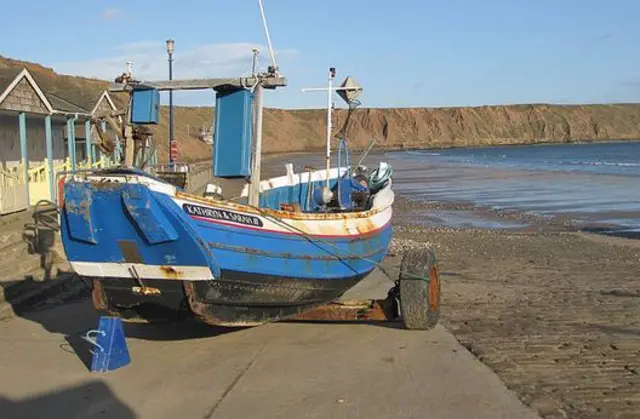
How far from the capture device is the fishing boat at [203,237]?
666 centimetres

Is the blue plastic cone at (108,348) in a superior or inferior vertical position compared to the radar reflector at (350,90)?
inferior

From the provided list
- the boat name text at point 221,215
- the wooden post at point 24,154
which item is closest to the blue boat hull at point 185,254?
the boat name text at point 221,215

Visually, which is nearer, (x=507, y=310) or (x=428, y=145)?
(x=507, y=310)

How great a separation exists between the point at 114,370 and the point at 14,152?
1464 centimetres

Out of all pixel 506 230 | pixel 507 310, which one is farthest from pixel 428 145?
pixel 507 310

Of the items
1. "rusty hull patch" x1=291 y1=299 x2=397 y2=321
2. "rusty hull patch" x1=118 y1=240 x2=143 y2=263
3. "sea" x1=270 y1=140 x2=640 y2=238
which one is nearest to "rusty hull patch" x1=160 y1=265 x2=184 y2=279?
"rusty hull patch" x1=118 y1=240 x2=143 y2=263

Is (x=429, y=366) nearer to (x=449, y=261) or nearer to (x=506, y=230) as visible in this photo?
(x=449, y=261)

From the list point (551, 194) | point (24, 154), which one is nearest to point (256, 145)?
point (24, 154)

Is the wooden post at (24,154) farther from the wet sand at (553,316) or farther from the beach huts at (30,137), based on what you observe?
the wet sand at (553,316)

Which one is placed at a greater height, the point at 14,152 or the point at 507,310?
the point at 14,152

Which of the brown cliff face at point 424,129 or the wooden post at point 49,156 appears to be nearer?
the wooden post at point 49,156

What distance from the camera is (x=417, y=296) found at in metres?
8.32

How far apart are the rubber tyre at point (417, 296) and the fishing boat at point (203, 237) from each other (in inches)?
3.6

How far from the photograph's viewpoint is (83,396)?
648cm
